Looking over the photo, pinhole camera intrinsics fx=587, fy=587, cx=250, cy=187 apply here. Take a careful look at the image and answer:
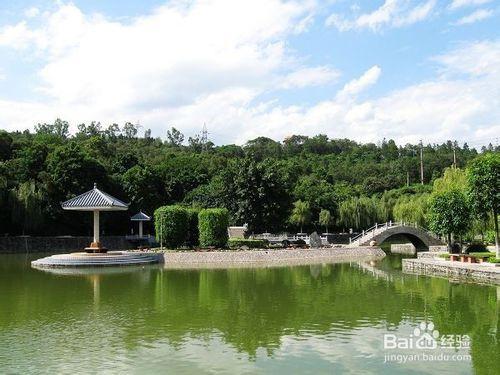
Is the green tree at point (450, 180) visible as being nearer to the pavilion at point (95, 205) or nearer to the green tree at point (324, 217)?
the green tree at point (324, 217)

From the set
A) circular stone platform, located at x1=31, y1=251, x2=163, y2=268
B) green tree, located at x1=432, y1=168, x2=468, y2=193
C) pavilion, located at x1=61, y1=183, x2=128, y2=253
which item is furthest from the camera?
green tree, located at x1=432, y1=168, x2=468, y2=193

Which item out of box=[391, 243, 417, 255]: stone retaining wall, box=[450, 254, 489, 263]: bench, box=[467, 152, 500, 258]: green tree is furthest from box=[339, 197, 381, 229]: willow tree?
box=[467, 152, 500, 258]: green tree

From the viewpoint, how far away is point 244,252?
Answer: 36125 mm

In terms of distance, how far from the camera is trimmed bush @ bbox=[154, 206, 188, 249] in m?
39.8

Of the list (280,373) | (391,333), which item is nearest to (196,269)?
(391,333)

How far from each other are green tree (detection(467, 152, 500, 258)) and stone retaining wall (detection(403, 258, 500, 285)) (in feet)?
9.84

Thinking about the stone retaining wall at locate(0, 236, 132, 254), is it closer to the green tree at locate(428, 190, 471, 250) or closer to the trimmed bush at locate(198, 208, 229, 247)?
the trimmed bush at locate(198, 208, 229, 247)

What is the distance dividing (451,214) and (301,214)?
23961mm

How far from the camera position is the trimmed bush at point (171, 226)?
1569 inches

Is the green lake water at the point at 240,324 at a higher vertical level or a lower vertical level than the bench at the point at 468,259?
lower

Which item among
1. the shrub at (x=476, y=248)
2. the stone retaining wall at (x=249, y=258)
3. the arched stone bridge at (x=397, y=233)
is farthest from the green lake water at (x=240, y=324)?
the arched stone bridge at (x=397, y=233)

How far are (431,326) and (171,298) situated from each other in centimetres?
899

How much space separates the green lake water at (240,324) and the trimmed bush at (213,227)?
13277 millimetres

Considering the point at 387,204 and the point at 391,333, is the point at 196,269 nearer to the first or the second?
the point at 391,333
